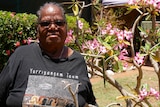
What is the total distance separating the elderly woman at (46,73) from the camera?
7.61 ft

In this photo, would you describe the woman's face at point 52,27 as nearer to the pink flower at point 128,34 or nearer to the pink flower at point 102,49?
the pink flower at point 102,49

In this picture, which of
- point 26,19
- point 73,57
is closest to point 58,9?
point 73,57

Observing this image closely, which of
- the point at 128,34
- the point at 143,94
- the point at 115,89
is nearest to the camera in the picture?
the point at 143,94

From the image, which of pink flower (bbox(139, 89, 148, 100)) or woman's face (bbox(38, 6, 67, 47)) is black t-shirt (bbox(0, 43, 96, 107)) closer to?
woman's face (bbox(38, 6, 67, 47))

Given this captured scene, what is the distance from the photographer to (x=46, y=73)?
2.35 m

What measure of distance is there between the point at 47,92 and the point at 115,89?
5100 millimetres

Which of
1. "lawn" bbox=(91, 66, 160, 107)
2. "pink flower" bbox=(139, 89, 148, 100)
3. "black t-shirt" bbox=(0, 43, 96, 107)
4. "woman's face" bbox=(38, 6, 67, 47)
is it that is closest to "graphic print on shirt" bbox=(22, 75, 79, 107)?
"black t-shirt" bbox=(0, 43, 96, 107)

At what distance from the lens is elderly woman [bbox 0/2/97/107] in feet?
7.61

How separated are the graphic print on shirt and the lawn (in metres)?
3.29

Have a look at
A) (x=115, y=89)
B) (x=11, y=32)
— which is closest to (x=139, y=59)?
(x=115, y=89)

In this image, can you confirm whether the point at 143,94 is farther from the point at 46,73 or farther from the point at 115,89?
the point at 115,89

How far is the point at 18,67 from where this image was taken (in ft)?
7.82

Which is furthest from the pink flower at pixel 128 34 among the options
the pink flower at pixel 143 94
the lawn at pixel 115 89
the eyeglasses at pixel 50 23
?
the lawn at pixel 115 89

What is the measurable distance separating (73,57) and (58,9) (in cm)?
33
